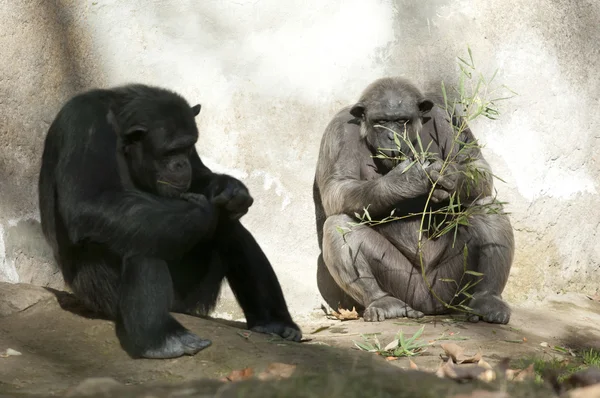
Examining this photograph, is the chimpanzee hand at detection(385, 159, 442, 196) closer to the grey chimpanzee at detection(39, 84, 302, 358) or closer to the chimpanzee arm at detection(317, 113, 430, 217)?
the chimpanzee arm at detection(317, 113, 430, 217)

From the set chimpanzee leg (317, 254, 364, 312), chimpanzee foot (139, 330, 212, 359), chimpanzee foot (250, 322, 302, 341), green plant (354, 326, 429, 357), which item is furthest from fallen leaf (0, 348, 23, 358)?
chimpanzee leg (317, 254, 364, 312)

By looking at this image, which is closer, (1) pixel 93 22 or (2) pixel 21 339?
(2) pixel 21 339

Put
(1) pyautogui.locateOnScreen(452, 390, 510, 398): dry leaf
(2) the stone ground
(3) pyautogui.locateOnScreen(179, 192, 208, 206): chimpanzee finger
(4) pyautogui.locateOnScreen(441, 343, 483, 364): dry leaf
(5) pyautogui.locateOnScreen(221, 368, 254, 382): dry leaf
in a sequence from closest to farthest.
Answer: (1) pyautogui.locateOnScreen(452, 390, 510, 398): dry leaf, (5) pyautogui.locateOnScreen(221, 368, 254, 382): dry leaf, (2) the stone ground, (3) pyautogui.locateOnScreen(179, 192, 208, 206): chimpanzee finger, (4) pyautogui.locateOnScreen(441, 343, 483, 364): dry leaf

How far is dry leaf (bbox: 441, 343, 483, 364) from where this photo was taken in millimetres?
5484

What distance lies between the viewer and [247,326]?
6.05m

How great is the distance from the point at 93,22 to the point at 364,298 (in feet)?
11.8

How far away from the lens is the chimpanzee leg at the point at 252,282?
5.91m

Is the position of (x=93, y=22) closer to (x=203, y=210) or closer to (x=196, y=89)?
(x=196, y=89)

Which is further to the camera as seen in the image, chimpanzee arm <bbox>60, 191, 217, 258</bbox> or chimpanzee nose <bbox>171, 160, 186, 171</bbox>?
chimpanzee nose <bbox>171, 160, 186, 171</bbox>

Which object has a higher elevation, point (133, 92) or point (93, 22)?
point (93, 22)

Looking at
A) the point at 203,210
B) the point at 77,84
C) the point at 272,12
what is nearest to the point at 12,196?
the point at 77,84

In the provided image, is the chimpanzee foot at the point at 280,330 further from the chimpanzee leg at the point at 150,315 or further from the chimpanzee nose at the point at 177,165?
the chimpanzee nose at the point at 177,165

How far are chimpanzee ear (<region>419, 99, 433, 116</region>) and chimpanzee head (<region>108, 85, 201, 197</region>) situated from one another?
2.86 metres

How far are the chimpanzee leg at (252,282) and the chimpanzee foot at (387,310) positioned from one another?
140 cm
